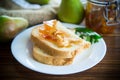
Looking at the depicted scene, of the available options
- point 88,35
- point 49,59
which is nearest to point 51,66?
point 49,59

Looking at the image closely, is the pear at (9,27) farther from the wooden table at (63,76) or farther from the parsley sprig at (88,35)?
the parsley sprig at (88,35)

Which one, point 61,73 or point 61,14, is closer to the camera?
point 61,73

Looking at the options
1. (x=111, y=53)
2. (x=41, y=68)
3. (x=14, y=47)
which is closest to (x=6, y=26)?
(x=14, y=47)

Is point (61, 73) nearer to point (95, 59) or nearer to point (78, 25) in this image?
point (95, 59)

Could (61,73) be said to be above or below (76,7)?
below

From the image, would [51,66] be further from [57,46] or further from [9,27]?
[9,27]
